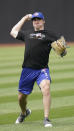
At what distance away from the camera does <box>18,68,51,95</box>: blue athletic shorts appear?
19.7 feet

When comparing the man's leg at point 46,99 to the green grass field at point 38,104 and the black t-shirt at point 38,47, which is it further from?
the black t-shirt at point 38,47

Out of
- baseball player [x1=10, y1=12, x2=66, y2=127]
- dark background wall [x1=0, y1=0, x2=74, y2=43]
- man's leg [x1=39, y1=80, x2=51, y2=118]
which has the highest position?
baseball player [x1=10, y1=12, x2=66, y2=127]

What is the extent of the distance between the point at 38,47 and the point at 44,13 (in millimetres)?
20271

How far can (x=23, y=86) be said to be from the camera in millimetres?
6109

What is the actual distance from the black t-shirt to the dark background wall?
19.5 m

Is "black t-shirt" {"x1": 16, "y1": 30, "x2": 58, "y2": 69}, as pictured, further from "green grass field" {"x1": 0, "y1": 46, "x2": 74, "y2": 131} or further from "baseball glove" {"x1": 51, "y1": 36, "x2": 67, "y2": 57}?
"green grass field" {"x1": 0, "y1": 46, "x2": 74, "y2": 131}

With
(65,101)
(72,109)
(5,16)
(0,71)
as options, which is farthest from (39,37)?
(5,16)

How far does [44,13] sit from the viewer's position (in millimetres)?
26062

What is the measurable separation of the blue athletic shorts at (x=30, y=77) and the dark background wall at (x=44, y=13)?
19465mm

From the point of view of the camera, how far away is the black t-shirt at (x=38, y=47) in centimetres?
601

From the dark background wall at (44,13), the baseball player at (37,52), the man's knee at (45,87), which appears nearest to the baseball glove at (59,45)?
the baseball player at (37,52)

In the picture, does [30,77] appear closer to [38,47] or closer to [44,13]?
[38,47]

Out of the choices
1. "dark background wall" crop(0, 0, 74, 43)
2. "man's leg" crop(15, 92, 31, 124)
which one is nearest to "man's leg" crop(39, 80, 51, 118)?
"man's leg" crop(15, 92, 31, 124)

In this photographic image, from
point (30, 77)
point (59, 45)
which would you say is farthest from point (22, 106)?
point (59, 45)
